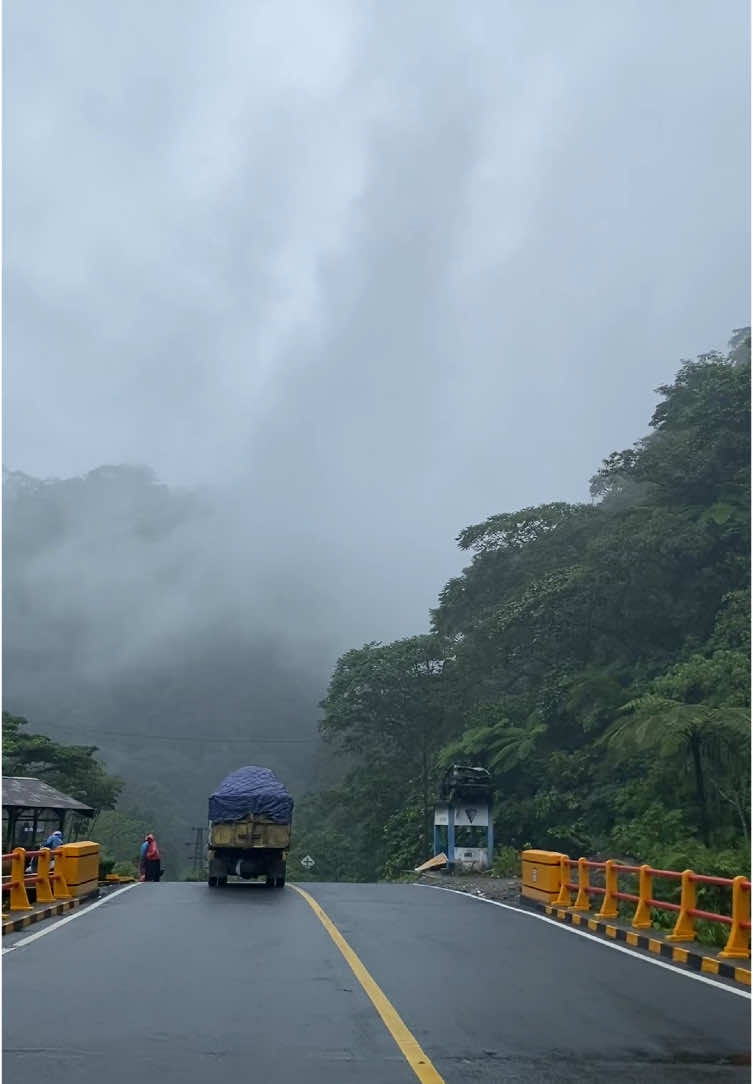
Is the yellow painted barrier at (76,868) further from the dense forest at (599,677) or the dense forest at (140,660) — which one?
the dense forest at (140,660)

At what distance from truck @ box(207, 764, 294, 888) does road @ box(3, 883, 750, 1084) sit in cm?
906

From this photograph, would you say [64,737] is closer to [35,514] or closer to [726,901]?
[35,514]

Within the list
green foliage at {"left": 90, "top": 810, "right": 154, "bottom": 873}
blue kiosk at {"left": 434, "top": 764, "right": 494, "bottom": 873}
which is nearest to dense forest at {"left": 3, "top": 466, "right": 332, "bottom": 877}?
green foliage at {"left": 90, "top": 810, "right": 154, "bottom": 873}

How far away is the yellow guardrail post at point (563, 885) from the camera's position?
65.5 ft

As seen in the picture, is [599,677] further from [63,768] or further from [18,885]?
[63,768]

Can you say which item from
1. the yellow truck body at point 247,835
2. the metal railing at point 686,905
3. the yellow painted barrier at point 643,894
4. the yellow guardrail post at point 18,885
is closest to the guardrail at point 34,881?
the yellow guardrail post at point 18,885

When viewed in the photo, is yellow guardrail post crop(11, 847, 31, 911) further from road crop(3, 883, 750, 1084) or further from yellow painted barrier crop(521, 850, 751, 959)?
yellow painted barrier crop(521, 850, 751, 959)

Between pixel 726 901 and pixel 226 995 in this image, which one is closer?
pixel 226 995

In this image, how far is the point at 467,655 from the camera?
180ft

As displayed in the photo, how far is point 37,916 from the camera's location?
16.9 metres

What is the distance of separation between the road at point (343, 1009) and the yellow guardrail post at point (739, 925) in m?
0.87

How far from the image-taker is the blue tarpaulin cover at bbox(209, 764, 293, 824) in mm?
25109

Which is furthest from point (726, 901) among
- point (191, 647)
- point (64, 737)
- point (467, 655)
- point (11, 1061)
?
point (191, 647)

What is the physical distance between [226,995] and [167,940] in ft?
14.7
